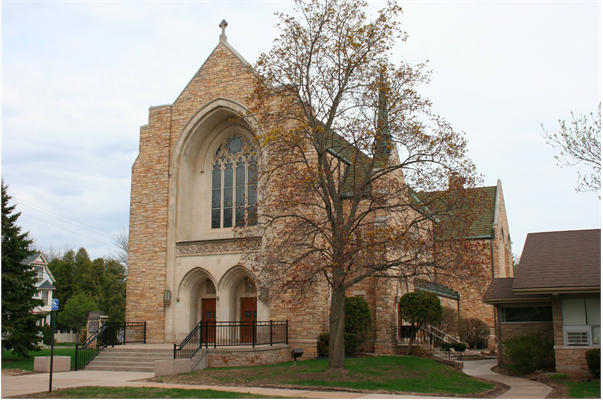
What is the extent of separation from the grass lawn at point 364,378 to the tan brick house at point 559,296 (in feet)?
10.6

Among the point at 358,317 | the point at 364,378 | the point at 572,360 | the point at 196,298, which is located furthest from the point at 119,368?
the point at 572,360

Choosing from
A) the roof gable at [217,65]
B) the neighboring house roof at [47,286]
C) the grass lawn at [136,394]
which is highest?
the roof gable at [217,65]

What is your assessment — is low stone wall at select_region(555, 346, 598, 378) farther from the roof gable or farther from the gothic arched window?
the roof gable

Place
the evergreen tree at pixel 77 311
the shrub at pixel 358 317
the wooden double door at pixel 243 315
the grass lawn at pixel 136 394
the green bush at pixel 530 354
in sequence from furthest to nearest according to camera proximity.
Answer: the evergreen tree at pixel 77 311 → the wooden double door at pixel 243 315 → the shrub at pixel 358 317 → the green bush at pixel 530 354 → the grass lawn at pixel 136 394

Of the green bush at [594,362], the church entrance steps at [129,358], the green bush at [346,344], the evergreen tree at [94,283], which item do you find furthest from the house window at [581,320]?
the evergreen tree at [94,283]

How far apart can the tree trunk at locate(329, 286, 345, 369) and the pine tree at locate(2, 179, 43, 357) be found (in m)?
12.9

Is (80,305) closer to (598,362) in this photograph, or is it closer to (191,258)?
(191,258)

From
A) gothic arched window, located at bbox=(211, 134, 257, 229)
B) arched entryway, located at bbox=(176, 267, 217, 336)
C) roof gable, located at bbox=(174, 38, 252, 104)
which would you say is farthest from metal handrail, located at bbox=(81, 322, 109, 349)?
roof gable, located at bbox=(174, 38, 252, 104)

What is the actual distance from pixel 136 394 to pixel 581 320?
41.9ft

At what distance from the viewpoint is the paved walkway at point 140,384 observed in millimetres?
12461

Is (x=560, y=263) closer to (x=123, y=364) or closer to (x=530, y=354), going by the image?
(x=530, y=354)

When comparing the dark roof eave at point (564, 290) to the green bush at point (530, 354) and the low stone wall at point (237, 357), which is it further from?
the low stone wall at point (237, 357)

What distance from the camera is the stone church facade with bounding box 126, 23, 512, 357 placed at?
76.0ft

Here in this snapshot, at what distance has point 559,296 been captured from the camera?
1673 centimetres
